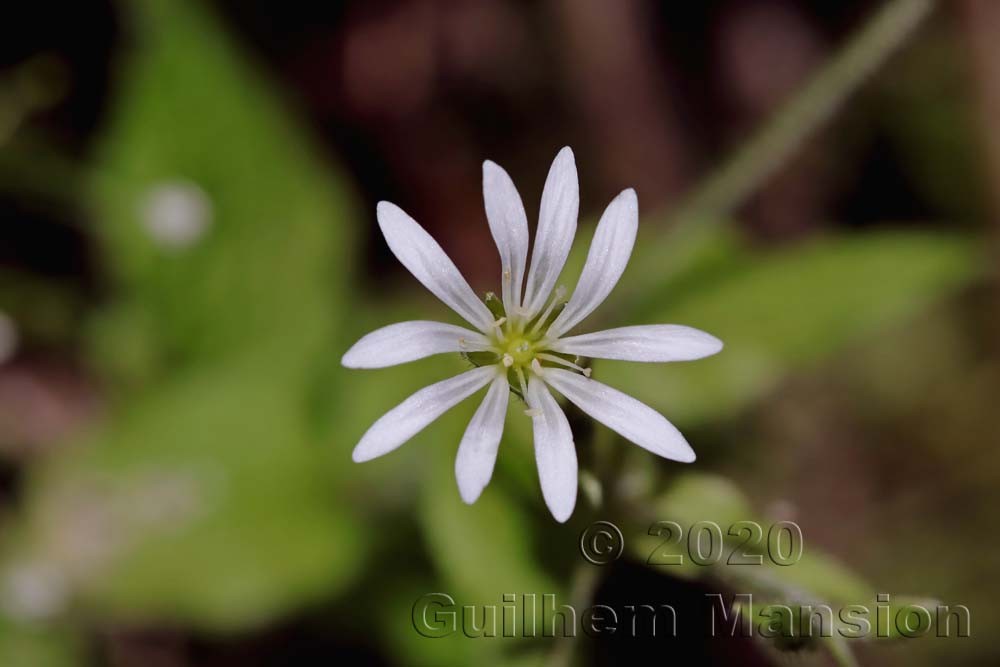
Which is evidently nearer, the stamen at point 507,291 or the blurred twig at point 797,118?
the stamen at point 507,291

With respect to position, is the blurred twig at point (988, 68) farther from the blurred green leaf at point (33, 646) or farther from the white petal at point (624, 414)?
the blurred green leaf at point (33, 646)

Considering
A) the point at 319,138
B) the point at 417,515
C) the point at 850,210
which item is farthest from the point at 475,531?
the point at 850,210

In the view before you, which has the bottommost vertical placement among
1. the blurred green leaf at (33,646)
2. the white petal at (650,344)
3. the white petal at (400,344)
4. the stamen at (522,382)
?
the blurred green leaf at (33,646)

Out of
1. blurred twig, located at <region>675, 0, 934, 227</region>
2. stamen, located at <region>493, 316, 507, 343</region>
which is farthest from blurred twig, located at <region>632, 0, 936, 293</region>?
stamen, located at <region>493, 316, 507, 343</region>

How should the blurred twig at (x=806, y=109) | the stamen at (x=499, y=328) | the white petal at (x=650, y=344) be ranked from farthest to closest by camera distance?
the blurred twig at (x=806, y=109) → the stamen at (x=499, y=328) → the white petal at (x=650, y=344)

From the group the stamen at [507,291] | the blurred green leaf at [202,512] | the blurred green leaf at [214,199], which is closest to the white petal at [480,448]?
the stamen at [507,291]

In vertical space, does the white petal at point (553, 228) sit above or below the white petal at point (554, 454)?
above

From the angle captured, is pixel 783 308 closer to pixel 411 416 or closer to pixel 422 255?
pixel 422 255
